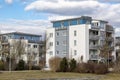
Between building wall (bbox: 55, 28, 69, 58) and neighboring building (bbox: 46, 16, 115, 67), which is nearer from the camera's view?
neighboring building (bbox: 46, 16, 115, 67)

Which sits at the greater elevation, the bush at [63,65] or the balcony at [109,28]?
the balcony at [109,28]

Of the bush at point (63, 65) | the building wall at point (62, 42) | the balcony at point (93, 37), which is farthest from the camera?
the building wall at point (62, 42)

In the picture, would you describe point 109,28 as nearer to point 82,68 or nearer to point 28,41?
point 28,41

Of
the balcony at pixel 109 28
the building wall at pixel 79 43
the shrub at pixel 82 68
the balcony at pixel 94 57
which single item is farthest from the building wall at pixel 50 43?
the shrub at pixel 82 68

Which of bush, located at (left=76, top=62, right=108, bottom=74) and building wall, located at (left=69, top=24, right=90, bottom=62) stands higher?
building wall, located at (left=69, top=24, right=90, bottom=62)

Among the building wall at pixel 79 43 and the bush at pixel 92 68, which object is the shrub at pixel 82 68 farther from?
the building wall at pixel 79 43

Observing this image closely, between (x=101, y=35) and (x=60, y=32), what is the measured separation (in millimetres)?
12160

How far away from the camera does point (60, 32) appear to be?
8762 centimetres

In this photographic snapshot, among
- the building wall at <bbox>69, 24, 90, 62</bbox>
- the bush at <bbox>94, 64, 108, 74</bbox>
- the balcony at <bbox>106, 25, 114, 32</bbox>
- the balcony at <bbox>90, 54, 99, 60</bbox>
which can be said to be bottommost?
the bush at <bbox>94, 64, 108, 74</bbox>

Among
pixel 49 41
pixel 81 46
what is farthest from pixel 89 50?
pixel 49 41

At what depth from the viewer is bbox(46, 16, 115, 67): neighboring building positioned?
79.6 m

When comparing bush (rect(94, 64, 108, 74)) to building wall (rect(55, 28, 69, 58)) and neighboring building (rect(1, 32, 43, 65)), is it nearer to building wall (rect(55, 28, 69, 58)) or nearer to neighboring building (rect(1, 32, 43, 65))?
building wall (rect(55, 28, 69, 58))

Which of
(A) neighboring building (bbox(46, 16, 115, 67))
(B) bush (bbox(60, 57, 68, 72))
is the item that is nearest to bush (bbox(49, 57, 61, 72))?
(B) bush (bbox(60, 57, 68, 72))

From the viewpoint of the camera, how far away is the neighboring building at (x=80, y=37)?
79.6 meters
